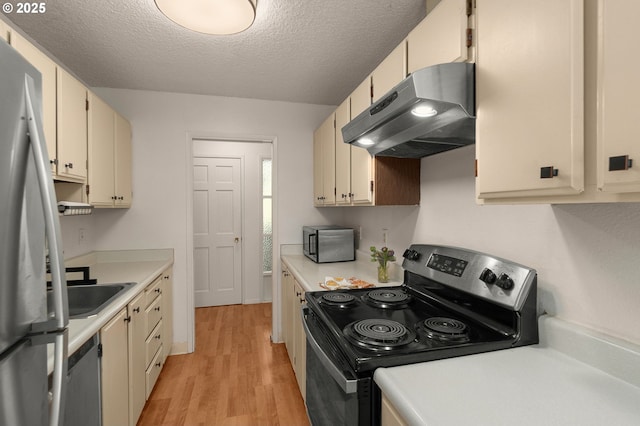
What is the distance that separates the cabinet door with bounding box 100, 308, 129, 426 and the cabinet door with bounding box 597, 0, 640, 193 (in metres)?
1.85

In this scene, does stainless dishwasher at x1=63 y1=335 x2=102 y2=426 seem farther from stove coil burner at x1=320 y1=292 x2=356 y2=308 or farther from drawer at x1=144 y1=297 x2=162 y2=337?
stove coil burner at x1=320 y1=292 x2=356 y2=308

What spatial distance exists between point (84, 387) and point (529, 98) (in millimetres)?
1851

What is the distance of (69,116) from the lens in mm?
1744

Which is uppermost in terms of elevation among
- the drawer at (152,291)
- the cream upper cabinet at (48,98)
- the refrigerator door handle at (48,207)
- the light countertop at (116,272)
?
the cream upper cabinet at (48,98)

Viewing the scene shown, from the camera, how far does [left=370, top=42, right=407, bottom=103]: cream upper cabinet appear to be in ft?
4.52

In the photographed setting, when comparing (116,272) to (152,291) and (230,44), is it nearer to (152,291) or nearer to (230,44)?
(152,291)

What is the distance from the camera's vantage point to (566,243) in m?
1.05

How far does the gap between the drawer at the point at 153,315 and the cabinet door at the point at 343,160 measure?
1.55m

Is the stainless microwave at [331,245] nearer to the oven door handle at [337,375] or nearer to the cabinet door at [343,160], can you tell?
Result: the cabinet door at [343,160]

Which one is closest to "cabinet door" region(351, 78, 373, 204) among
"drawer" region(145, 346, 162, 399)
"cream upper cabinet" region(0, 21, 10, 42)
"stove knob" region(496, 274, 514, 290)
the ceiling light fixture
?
the ceiling light fixture

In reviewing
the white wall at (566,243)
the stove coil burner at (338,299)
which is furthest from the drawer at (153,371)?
the white wall at (566,243)

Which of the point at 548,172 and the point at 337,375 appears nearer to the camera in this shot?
the point at 548,172

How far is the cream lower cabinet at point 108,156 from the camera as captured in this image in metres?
2.03

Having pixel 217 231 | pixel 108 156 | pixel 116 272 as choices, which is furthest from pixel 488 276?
pixel 217 231
